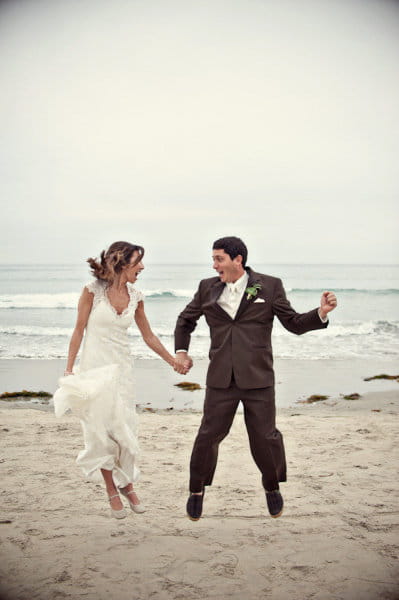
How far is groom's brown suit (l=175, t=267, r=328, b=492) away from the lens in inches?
155

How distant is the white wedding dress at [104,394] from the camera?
3.97m

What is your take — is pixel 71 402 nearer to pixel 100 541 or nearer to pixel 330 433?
pixel 100 541

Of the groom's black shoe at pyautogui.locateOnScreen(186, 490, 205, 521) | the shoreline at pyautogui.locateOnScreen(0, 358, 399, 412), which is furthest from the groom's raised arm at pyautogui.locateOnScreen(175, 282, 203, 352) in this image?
the shoreline at pyautogui.locateOnScreen(0, 358, 399, 412)

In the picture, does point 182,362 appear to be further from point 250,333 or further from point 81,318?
point 81,318

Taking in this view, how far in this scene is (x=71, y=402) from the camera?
13.0 feet

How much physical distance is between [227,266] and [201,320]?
17222mm

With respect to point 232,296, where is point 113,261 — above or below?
above

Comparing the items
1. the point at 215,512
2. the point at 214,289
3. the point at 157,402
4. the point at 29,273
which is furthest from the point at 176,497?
the point at 29,273

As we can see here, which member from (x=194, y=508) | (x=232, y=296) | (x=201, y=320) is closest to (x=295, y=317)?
(x=232, y=296)

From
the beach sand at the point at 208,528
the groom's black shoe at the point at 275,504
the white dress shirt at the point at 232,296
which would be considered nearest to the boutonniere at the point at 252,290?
the white dress shirt at the point at 232,296

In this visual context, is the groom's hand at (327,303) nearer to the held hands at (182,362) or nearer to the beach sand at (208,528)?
the held hands at (182,362)

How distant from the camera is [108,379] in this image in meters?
4.02

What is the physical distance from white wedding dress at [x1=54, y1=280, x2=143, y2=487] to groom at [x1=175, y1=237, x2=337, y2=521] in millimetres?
552

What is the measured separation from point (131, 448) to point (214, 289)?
1.32 metres
